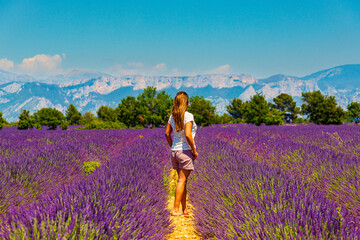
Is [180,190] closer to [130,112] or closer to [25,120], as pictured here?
[25,120]

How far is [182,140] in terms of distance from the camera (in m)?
3.12

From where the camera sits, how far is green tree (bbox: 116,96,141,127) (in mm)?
32938

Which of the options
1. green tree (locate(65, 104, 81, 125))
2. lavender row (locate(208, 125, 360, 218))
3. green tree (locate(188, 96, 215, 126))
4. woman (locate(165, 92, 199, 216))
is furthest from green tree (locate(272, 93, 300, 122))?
woman (locate(165, 92, 199, 216))

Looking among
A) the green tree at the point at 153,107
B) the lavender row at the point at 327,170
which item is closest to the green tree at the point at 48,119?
the green tree at the point at 153,107

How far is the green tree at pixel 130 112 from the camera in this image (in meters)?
32.9

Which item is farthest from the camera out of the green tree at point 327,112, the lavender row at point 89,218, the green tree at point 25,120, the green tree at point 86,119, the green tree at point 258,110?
the green tree at point 86,119

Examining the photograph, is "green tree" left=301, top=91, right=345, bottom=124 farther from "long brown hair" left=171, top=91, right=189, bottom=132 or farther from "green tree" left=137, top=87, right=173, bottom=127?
"long brown hair" left=171, top=91, right=189, bottom=132

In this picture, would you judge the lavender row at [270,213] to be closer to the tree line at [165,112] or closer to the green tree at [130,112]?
the tree line at [165,112]

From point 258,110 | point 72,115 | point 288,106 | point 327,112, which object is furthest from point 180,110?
point 288,106

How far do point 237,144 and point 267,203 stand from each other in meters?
6.85

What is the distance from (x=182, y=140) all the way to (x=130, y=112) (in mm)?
31229

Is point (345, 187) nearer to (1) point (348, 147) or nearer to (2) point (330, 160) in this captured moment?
(2) point (330, 160)

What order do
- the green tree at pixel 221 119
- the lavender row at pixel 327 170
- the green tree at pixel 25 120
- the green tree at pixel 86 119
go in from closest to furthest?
the lavender row at pixel 327 170, the green tree at pixel 25 120, the green tree at pixel 221 119, the green tree at pixel 86 119

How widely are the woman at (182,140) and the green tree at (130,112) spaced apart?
29.8 metres
